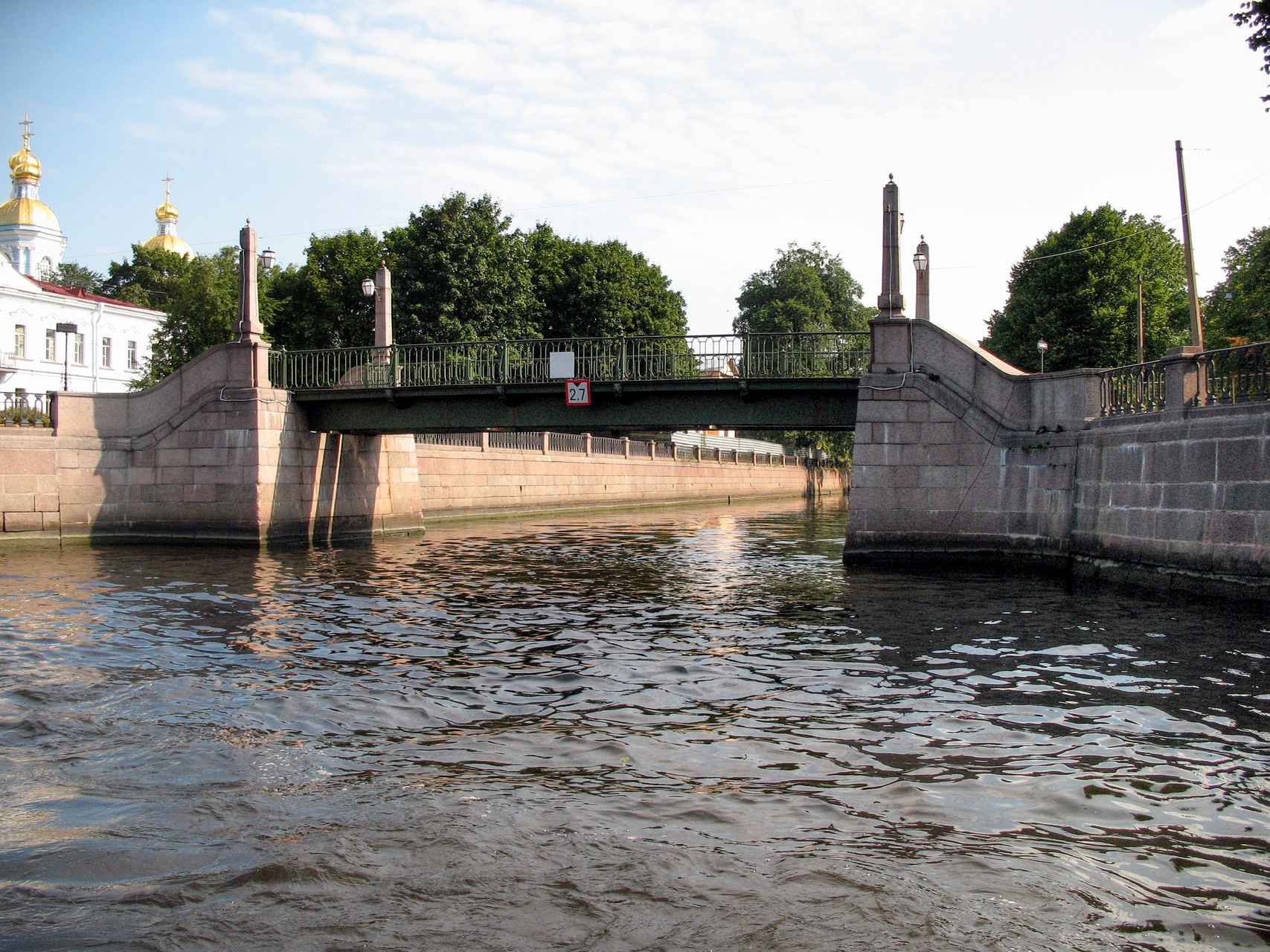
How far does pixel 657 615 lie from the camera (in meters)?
13.4

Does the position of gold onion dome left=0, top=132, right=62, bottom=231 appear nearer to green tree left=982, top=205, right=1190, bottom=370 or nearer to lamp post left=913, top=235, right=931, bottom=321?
green tree left=982, top=205, right=1190, bottom=370

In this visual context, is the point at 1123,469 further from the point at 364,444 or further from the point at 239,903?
the point at 364,444

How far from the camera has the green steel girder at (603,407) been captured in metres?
21.9

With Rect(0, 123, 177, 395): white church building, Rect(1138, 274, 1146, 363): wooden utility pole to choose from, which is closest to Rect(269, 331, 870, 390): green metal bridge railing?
Rect(1138, 274, 1146, 363): wooden utility pole

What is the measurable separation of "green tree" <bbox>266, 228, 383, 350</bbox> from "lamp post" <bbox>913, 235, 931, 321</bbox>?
27.4m

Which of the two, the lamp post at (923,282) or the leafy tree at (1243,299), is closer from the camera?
the lamp post at (923,282)

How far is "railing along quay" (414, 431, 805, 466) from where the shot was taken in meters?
34.7

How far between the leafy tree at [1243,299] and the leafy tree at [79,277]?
74151 mm

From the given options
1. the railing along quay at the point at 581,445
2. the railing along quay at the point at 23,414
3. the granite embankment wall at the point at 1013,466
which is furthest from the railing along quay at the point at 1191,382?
the railing along quay at the point at 23,414

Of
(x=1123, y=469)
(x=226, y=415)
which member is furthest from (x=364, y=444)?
(x=1123, y=469)

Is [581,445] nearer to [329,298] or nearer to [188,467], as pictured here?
[329,298]

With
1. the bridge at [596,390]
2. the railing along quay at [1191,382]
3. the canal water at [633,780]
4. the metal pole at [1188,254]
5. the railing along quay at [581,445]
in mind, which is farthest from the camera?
the railing along quay at [581,445]

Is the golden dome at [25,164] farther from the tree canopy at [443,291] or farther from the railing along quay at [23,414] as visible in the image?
the railing along quay at [23,414]

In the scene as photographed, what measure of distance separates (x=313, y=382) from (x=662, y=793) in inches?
845
